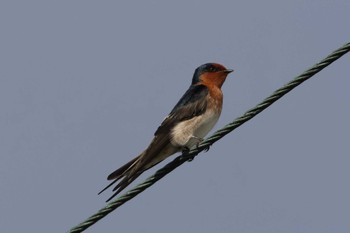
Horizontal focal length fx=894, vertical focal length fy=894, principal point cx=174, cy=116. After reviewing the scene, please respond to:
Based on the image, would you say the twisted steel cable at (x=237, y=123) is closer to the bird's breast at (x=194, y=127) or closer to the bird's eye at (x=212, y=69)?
the bird's breast at (x=194, y=127)

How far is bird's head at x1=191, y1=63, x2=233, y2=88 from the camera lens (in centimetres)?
867

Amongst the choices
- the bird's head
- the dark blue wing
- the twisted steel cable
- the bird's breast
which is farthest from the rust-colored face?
the twisted steel cable

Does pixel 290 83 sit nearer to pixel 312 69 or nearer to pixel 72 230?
pixel 312 69

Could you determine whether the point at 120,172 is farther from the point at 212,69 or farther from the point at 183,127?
the point at 212,69

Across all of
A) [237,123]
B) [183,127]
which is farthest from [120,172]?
[237,123]

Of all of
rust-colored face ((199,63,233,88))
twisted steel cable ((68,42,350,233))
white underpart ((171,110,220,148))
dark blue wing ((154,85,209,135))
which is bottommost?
twisted steel cable ((68,42,350,233))

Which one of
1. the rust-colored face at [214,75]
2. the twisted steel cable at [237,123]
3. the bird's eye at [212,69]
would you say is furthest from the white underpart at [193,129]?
the twisted steel cable at [237,123]

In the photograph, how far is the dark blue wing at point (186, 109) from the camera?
305 inches

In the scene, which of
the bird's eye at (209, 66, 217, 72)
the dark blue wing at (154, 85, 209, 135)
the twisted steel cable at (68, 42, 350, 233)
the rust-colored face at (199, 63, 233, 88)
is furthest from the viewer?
the bird's eye at (209, 66, 217, 72)

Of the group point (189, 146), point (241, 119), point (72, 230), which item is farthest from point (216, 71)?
point (72, 230)

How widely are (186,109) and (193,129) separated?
265 millimetres

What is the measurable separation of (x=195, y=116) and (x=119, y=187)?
1510 mm

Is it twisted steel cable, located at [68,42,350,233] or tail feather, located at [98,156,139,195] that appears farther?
tail feather, located at [98,156,139,195]

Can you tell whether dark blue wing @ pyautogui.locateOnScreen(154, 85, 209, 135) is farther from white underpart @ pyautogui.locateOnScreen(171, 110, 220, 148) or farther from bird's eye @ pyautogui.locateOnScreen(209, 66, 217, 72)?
bird's eye @ pyautogui.locateOnScreen(209, 66, 217, 72)
